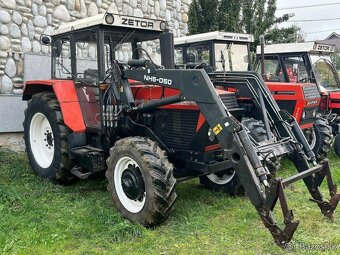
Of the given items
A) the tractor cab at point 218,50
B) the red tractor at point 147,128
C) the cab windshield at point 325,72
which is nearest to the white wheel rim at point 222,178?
the red tractor at point 147,128

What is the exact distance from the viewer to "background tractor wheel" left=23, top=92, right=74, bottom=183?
17.5 ft

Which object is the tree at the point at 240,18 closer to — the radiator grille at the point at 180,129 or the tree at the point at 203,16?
the tree at the point at 203,16

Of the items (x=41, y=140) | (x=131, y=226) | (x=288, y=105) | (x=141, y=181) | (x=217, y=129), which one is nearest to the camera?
(x=217, y=129)

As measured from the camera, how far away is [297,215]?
4633mm

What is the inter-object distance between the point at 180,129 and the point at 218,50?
10.0 feet

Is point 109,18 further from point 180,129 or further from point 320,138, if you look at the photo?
point 320,138

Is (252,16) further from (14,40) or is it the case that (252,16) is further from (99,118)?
(99,118)

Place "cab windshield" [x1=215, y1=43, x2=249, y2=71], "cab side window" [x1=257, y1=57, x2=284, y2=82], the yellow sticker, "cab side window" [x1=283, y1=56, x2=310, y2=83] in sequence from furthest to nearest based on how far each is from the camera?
"cab side window" [x1=257, y1=57, x2=284, y2=82], "cab side window" [x1=283, y1=56, x2=310, y2=83], "cab windshield" [x1=215, y1=43, x2=249, y2=71], the yellow sticker

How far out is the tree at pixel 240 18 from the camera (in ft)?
51.7

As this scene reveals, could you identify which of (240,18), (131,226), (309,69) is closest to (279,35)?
(240,18)

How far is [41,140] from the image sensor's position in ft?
19.8

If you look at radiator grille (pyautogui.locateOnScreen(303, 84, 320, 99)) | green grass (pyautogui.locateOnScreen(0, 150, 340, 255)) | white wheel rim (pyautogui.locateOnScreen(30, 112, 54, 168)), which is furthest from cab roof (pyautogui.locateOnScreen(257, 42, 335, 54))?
white wheel rim (pyautogui.locateOnScreen(30, 112, 54, 168))

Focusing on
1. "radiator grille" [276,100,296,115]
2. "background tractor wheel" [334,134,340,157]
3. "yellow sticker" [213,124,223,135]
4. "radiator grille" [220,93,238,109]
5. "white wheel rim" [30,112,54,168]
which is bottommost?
"background tractor wheel" [334,134,340,157]

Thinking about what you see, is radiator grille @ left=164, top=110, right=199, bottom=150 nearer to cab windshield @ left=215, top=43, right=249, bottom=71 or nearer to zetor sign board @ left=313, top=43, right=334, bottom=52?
cab windshield @ left=215, top=43, right=249, bottom=71
